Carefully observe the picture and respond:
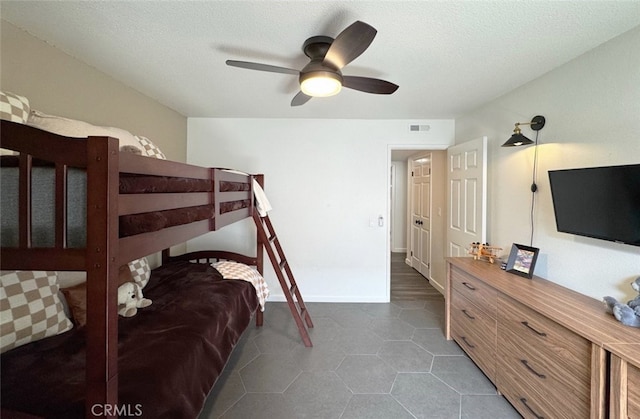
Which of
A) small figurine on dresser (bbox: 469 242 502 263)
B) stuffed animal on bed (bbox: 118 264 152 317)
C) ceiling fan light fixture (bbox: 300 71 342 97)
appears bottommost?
stuffed animal on bed (bbox: 118 264 152 317)

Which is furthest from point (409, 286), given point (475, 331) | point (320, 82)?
point (320, 82)

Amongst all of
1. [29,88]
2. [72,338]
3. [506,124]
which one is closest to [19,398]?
[72,338]

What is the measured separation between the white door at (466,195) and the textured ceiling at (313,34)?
2.03ft

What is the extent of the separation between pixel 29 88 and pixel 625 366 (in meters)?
3.37

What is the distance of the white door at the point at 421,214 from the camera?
4.46 metres

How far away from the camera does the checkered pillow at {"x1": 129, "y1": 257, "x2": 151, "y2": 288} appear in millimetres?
2025

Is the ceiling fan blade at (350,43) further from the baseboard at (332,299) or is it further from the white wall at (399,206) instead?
the white wall at (399,206)

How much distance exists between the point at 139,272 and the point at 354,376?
1848mm

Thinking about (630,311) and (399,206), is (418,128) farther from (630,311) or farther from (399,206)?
(399,206)

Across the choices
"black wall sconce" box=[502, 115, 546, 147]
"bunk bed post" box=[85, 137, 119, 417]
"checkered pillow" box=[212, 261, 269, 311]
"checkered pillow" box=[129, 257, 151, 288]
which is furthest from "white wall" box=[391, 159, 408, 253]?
"bunk bed post" box=[85, 137, 119, 417]

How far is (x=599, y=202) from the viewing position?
5.08 feet

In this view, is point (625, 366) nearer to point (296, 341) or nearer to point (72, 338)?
point (296, 341)

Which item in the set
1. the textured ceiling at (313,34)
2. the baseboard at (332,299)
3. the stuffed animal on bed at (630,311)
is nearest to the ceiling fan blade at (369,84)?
the textured ceiling at (313,34)

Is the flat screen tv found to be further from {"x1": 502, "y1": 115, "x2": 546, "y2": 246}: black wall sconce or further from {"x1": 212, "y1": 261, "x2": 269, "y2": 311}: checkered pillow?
{"x1": 212, "y1": 261, "x2": 269, "y2": 311}: checkered pillow
